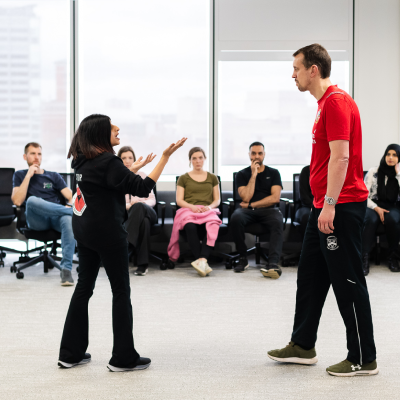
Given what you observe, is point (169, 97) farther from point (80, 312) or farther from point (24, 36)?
point (80, 312)

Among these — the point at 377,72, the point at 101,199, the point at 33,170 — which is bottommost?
the point at 101,199

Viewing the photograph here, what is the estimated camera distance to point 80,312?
237cm

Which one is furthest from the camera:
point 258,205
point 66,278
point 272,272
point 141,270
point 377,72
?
point 377,72

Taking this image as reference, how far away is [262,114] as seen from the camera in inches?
251

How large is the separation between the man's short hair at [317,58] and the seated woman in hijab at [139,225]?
2954 mm

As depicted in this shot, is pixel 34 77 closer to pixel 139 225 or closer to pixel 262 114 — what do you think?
pixel 139 225

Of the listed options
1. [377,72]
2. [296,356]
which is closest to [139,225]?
[296,356]

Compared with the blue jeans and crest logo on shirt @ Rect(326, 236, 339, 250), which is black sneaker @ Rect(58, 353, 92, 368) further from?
the blue jeans

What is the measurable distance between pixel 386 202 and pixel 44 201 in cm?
341

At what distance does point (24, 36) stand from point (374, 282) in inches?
200

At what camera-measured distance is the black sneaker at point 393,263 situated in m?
4.89

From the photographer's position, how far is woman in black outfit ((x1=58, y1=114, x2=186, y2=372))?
7.47 ft

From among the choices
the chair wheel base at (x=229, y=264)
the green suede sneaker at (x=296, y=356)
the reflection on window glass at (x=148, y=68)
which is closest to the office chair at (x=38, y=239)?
the chair wheel base at (x=229, y=264)

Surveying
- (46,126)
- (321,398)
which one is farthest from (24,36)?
(321,398)
